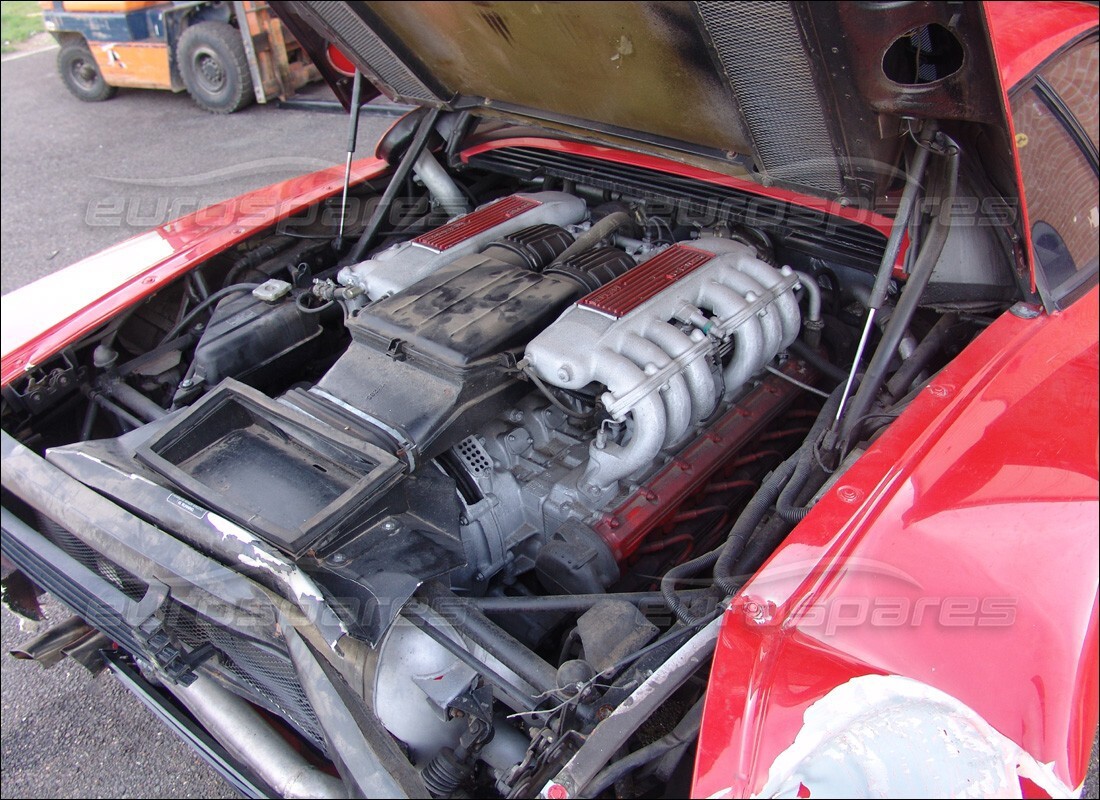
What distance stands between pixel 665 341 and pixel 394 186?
4.22ft

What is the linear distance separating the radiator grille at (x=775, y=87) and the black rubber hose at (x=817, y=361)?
53 centimetres

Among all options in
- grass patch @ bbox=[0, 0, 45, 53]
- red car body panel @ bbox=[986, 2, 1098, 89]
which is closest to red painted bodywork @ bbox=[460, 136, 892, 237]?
red car body panel @ bbox=[986, 2, 1098, 89]

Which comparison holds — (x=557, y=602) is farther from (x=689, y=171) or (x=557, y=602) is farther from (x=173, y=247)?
(x=173, y=247)

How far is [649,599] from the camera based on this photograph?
1.62m

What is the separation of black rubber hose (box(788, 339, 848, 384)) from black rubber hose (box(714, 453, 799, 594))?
1.55ft

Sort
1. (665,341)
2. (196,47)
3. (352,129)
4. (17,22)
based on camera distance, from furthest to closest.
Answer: (17,22) < (196,47) < (352,129) < (665,341)

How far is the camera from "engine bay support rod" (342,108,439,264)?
104 inches

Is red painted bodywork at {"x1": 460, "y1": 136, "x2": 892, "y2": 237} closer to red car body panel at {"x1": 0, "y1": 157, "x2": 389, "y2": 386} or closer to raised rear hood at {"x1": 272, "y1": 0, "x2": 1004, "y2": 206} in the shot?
raised rear hood at {"x1": 272, "y1": 0, "x2": 1004, "y2": 206}

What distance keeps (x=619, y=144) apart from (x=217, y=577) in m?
1.48

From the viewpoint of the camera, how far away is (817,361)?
88.2 inches

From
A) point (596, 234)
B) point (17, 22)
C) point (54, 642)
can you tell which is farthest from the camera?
point (17, 22)

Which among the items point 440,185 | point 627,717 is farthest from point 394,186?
point 627,717

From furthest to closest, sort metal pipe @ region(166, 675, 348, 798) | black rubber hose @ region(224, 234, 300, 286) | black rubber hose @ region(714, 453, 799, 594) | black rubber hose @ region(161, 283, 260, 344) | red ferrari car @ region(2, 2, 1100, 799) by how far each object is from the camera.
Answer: black rubber hose @ region(224, 234, 300, 286) → black rubber hose @ region(161, 283, 260, 344) → black rubber hose @ region(714, 453, 799, 594) → metal pipe @ region(166, 675, 348, 798) → red ferrari car @ region(2, 2, 1100, 799)

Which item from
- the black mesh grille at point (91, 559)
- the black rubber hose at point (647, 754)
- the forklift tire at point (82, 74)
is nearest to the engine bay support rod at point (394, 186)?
the black mesh grille at point (91, 559)
